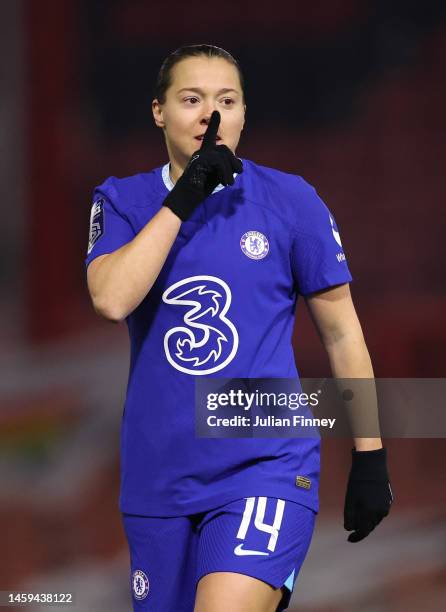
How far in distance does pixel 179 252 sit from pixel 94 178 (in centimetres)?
260

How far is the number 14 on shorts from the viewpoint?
2.35 m

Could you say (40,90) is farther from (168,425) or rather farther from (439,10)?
(168,425)

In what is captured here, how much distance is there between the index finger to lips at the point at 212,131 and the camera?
245cm

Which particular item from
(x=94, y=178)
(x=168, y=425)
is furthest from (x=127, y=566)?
(x=168, y=425)

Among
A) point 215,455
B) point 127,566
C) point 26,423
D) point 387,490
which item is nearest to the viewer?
point 215,455

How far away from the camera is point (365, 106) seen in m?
4.90

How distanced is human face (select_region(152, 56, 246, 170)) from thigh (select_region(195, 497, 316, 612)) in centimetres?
71

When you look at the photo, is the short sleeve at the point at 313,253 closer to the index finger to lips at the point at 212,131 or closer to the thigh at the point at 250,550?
the index finger to lips at the point at 212,131

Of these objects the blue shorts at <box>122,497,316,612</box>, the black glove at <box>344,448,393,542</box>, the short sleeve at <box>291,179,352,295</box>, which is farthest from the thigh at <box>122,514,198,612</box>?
the short sleeve at <box>291,179,352,295</box>

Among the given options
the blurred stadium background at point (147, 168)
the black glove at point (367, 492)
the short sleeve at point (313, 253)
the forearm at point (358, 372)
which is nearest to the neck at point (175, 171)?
the short sleeve at point (313, 253)

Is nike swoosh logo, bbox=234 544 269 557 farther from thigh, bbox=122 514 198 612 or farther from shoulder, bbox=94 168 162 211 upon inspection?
shoulder, bbox=94 168 162 211

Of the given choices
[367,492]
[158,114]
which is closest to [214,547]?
[367,492]

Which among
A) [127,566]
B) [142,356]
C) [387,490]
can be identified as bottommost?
[127,566]

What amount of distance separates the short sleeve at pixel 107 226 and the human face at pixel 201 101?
0.56 feet
